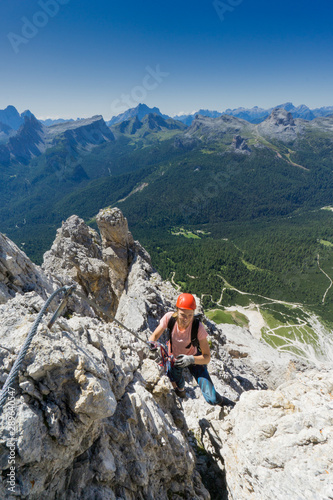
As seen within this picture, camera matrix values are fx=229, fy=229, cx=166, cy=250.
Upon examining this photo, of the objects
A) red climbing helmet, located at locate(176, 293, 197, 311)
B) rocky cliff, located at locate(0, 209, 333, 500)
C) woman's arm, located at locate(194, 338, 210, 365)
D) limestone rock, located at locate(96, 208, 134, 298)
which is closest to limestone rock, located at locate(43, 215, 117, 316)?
limestone rock, located at locate(96, 208, 134, 298)

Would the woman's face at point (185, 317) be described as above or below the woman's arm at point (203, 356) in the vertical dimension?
above

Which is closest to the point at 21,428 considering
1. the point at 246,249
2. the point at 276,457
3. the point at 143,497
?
the point at 143,497

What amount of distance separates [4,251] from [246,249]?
169m

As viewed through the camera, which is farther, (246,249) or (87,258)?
(246,249)

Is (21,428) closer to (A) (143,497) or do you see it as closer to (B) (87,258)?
(A) (143,497)

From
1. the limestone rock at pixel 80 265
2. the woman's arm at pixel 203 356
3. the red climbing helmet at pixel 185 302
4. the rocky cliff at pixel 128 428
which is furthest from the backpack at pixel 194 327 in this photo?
the limestone rock at pixel 80 265

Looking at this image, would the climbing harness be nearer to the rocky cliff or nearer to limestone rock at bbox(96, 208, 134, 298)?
the rocky cliff

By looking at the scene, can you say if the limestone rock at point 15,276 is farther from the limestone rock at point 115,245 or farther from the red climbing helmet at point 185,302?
the limestone rock at point 115,245

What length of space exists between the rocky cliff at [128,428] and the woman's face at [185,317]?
99.0 inches

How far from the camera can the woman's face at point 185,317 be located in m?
7.76

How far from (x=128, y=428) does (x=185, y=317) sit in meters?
3.55

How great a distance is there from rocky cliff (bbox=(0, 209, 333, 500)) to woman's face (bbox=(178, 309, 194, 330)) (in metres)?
2.52

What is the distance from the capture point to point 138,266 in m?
26.5

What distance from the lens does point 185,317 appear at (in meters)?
7.86
